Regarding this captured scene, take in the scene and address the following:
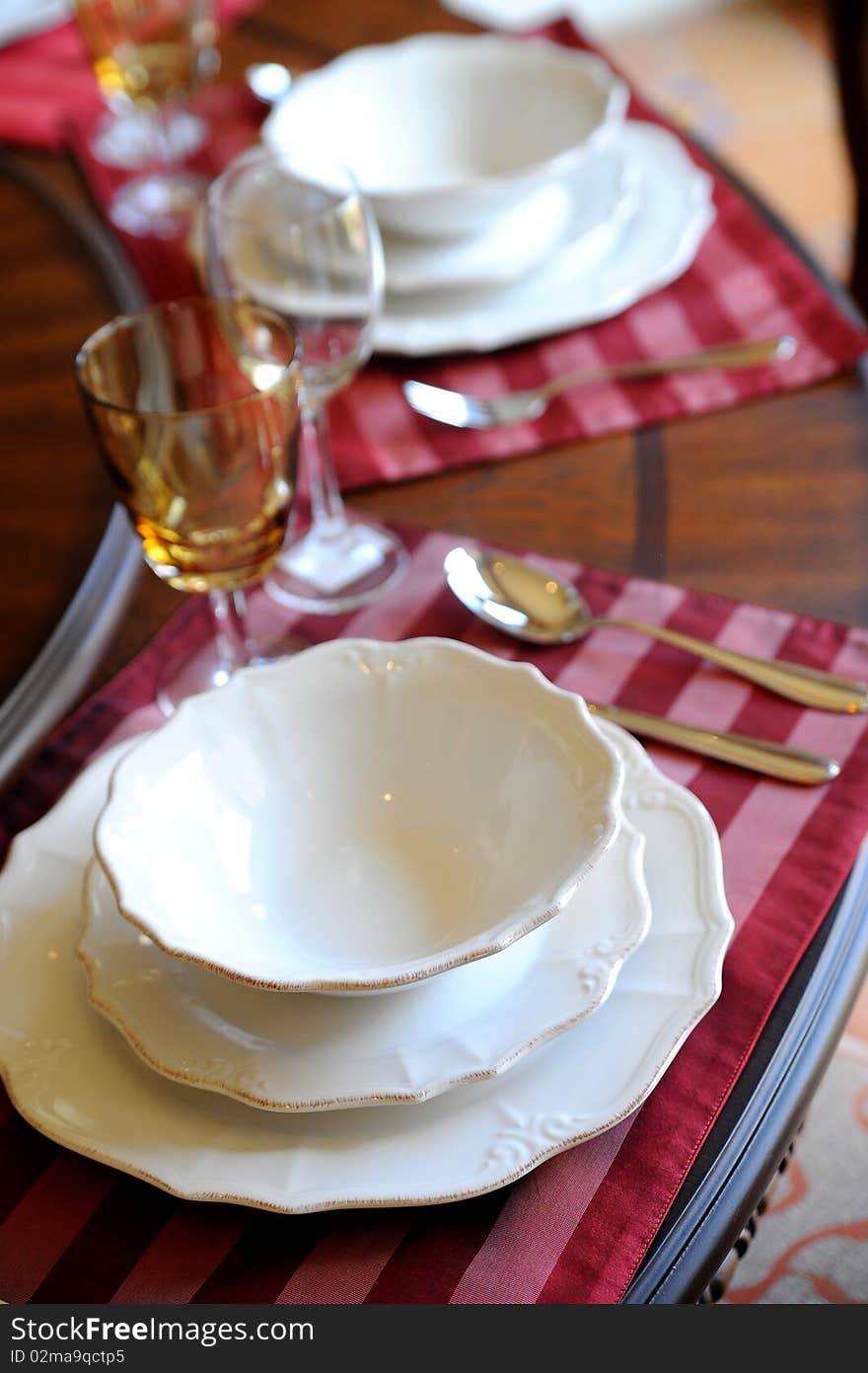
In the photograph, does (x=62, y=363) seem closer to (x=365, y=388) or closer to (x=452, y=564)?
(x=365, y=388)

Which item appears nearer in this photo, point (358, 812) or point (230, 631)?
point (358, 812)

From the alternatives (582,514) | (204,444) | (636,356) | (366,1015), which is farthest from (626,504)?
(366,1015)

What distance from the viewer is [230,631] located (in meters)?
0.65

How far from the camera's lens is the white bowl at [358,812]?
1.43 feet

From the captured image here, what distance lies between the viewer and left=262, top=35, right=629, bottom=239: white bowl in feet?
2.95

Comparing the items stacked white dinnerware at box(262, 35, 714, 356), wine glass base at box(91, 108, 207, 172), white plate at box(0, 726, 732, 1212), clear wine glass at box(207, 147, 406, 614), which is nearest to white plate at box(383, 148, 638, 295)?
stacked white dinnerware at box(262, 35, 714, 356)

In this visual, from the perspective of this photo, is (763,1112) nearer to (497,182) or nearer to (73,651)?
(73,651)

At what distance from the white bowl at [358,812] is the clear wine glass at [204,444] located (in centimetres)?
10

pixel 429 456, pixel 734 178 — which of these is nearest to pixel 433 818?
pixel 429 456

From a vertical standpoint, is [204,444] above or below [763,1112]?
above

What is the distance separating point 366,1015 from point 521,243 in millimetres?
558

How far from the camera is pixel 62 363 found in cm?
86

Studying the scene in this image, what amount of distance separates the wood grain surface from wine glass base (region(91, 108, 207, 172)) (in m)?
0.32

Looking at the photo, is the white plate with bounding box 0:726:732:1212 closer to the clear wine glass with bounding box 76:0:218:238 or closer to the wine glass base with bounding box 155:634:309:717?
the wine glass base with bounding box 155:634:309:717
